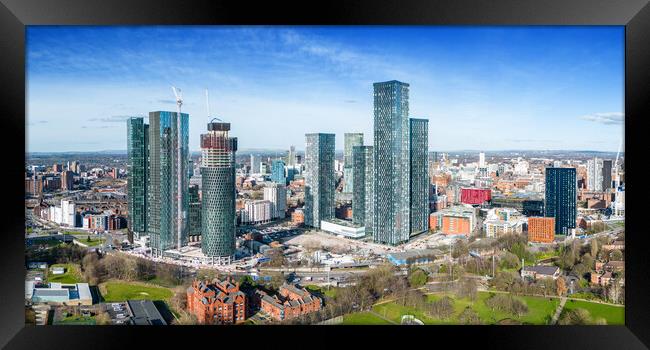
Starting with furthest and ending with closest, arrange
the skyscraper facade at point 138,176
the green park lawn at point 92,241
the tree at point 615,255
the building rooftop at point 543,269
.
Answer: the skyscraper facade at point 138,176
the green park lawn at point 92,241
the building rooftop at point 543,269
the tree at point 615,255

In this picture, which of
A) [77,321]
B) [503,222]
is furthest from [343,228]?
[77,321]

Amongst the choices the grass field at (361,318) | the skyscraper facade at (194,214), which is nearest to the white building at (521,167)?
the grass field at (361,318)

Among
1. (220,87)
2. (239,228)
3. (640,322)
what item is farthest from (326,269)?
(640,322)

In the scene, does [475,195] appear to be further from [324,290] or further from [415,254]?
[324,290]

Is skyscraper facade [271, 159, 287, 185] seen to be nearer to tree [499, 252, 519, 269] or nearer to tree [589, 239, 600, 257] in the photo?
tree [499, 252, 519, 269]

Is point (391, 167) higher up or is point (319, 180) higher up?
point (391, 167)

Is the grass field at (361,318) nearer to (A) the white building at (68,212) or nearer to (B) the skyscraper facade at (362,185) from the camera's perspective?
(B) the skyscraper facade at (362,185)

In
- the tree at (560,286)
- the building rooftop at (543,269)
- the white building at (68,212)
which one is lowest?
A: the tree at (560,286)

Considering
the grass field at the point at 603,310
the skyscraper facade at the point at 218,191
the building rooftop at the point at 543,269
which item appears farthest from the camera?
the skyscraper facade at the point at 218,191
